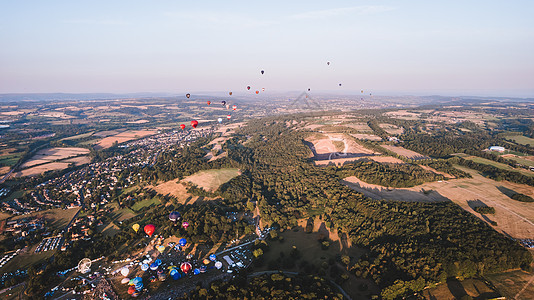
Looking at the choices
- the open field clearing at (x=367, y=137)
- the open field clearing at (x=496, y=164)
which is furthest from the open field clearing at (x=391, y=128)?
the open field clearing at (x=496, y=164)

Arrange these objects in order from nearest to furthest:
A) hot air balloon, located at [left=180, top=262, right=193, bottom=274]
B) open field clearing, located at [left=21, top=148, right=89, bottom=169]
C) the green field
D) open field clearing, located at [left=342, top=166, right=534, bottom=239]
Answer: hot air balloon, located at [left=180, top=262, right=193, bottom=274], open field clearing, located at [left=342, top=166, right=534, bottom=239], open field clearing, located at [left=21, top=148, right=89, bottom=169], the green field

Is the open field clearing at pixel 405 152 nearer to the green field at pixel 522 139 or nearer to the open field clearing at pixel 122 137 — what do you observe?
the green field at pixel 522 139

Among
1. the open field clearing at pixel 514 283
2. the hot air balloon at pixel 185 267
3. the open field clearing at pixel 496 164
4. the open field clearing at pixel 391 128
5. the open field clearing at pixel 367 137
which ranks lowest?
the hot air balloon at pixel 185 267

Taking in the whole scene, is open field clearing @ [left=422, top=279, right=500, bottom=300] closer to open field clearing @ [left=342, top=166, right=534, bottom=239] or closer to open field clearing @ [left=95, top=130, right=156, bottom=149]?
open field clearing @ [left=342, top=166, right=534, bottom=239]

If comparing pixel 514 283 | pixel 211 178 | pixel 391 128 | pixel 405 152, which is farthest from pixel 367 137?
pixel 514 283

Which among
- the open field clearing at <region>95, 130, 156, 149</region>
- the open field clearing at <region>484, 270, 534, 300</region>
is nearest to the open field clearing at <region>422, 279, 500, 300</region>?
the open field clearing at <region>484, 270, 534, 300</region>

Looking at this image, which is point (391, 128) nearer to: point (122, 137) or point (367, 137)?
point (367, 137)
